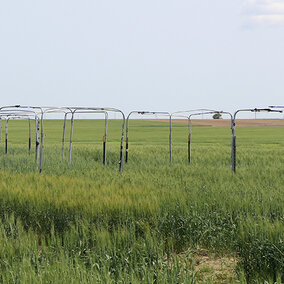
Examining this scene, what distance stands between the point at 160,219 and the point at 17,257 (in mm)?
2502

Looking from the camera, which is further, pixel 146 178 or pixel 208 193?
pixel 146 178

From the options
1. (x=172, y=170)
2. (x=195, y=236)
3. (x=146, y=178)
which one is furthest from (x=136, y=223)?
(x=172, y=170)

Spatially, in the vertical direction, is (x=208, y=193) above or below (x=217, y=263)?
above

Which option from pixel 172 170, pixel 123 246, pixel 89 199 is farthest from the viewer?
pixel 172 170

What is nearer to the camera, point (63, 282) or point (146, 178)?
point (63, 282)

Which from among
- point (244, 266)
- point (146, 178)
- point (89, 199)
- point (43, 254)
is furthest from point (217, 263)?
point (146, 178)

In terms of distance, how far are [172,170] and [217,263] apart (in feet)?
29.0

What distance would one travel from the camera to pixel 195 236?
24.0 feet

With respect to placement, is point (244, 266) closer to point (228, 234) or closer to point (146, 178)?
point (228, 234)

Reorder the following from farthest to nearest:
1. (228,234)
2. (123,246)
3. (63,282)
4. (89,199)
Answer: (89,199)
(228,234)
(123,246)
(63,282)

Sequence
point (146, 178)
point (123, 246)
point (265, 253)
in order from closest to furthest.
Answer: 1. point (265, 253)
2. point (123, 246)
3. point (146, 178)

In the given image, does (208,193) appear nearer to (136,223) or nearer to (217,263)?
(136,223)

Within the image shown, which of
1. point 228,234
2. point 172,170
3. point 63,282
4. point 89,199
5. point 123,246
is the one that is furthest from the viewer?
point 172,170

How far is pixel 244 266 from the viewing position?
6.10 metres
